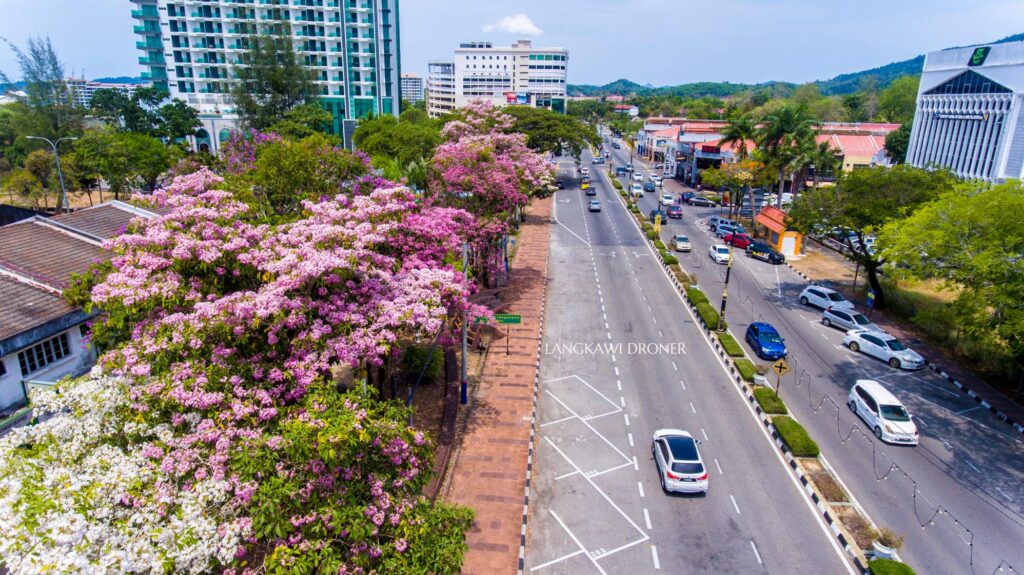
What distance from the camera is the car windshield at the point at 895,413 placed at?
24.2 m

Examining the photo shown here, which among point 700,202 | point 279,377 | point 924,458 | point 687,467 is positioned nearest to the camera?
point 279,377

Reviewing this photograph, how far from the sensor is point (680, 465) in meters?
20.4

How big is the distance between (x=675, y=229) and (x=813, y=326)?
2704 cm

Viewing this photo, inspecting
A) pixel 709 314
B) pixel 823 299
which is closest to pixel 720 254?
pixel 823 299

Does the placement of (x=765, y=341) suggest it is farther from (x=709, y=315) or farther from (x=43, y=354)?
(x=43, y=354)

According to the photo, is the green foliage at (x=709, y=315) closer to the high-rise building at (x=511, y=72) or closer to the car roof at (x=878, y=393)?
the car roof at (x=878, y=393)

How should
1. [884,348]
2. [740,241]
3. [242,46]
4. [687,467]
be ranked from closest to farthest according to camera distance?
[687,467]
[884,348]
[740,241]
[242,46]

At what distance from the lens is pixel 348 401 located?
42.8 feet

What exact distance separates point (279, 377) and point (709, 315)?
28.0 metres

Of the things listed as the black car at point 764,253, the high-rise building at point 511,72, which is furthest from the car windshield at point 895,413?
the high-rise building at point 511,72

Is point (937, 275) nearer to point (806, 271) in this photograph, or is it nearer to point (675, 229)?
point (806, 271)

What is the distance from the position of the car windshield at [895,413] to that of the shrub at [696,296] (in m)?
14.6

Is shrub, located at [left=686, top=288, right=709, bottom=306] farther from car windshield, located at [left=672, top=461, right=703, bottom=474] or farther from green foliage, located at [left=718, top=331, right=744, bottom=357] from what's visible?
car windshield, located at [left=672, top=461, right=703, bottom=474]

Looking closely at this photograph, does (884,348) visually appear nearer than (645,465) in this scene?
No
